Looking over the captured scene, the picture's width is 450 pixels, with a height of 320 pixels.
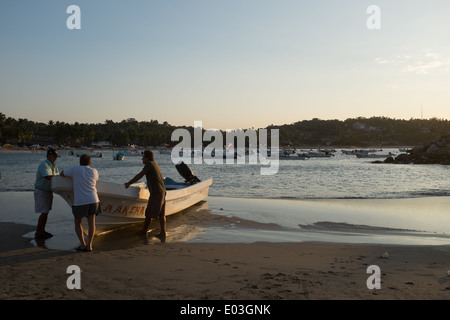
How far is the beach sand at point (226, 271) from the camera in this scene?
18.5 ft

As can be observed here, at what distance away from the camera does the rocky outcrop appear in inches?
2487

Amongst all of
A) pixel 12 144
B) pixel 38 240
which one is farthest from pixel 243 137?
pixel 38 240

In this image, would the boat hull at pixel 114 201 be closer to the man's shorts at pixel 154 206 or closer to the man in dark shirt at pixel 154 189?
A: the man in dark shirt at pixel 154 189

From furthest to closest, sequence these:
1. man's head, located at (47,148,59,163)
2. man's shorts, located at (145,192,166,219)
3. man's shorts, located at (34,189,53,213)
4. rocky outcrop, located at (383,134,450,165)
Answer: rocky outcrop, located at (383,134,450,165) < man's shorts, located at (145,192,166,219) < man's shorts, located at (34,189,53,213) < man's head, located at (47,148,59,163)

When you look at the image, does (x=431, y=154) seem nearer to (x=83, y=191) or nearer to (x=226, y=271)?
(x=226, y=271)

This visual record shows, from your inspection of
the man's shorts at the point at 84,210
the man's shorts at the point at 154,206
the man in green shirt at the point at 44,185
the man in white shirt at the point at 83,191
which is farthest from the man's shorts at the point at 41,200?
the man's shorts at the point at 154,206

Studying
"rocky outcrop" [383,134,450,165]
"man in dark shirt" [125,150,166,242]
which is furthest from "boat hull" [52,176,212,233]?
"rocky outcrop" [383,134,450,165]

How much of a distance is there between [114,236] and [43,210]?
201cm

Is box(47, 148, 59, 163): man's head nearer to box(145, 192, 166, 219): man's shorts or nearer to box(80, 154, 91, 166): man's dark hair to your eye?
box(80, 154, 91, 166): man's dark hair

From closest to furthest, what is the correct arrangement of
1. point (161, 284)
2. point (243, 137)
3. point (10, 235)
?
point (161, 284)
point (10, 235)
point (243, 137)

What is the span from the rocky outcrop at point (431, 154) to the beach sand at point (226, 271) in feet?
201

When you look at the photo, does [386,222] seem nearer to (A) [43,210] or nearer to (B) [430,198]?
(B) [430,198]

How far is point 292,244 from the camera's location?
9656mm

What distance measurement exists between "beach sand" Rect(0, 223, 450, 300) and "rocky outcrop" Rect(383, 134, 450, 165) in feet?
201
